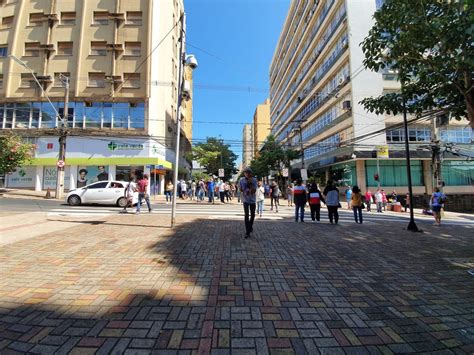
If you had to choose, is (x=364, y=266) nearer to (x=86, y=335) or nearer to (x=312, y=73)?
(x=86, y=335)

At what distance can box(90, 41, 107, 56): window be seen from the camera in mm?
27109

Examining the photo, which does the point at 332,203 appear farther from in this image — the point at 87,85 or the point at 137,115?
the point at 87,85

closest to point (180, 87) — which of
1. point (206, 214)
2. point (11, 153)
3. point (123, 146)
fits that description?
point (206, 214)

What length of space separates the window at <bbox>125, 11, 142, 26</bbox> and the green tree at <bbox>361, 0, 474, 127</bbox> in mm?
28224

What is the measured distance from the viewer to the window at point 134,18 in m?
27.6

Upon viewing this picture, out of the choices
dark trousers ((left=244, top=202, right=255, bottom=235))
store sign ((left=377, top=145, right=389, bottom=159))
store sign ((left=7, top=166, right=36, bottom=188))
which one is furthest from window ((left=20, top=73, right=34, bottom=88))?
store sign ((left=377, top=145, right=389, bottom=159))

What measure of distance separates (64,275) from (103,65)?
28.2m

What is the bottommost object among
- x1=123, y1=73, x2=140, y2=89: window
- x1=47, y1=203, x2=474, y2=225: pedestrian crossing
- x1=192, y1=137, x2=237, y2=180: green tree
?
x1=47, y1=203, x2=474, y2=225: pedestrian crossing

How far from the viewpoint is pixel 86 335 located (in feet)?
8.22

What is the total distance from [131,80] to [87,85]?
4.27 metres

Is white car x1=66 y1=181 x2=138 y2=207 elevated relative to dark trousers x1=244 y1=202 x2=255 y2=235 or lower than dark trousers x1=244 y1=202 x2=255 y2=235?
elevated

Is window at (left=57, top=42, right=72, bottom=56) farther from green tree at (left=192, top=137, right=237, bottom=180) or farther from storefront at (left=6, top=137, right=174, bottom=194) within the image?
green tree at (left=192, top=137, right=237, bottom=180)

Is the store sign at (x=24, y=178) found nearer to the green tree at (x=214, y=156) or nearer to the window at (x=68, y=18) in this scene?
the window at (x=68, y=18)

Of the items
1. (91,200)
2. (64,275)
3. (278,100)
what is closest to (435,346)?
(64,275)
